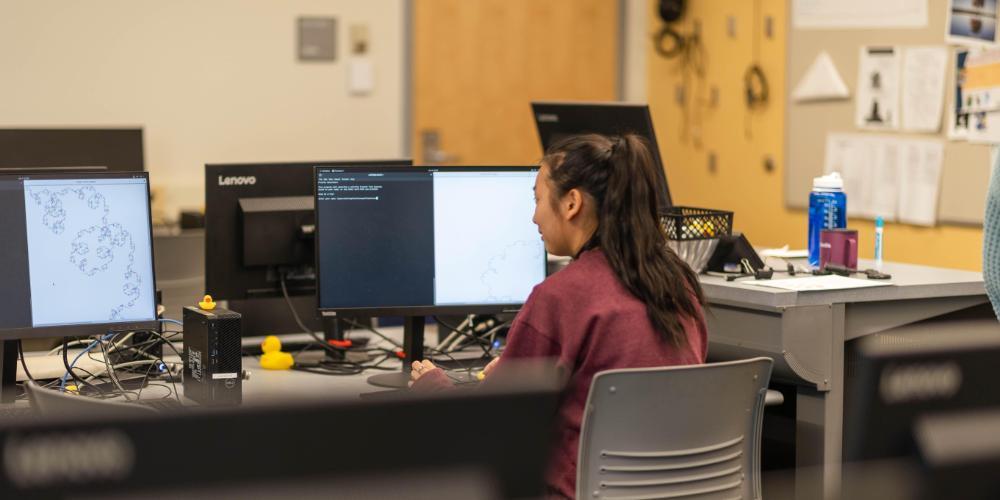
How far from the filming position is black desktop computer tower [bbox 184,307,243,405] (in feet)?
6.89

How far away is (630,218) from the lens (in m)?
1.85

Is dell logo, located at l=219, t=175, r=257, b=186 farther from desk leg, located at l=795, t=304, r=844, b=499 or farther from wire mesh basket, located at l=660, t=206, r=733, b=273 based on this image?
desk leg, located at l=795, t=304, r=844, b=499

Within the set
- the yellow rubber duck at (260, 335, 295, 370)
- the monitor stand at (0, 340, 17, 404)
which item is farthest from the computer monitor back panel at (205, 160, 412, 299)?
the monitor stand at (0, 340, 17, 404)

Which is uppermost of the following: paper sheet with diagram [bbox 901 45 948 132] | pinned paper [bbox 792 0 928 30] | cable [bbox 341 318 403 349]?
pinned paper [bbox 792 0 928 30]

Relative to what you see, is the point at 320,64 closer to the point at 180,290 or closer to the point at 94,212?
the point at 180,290

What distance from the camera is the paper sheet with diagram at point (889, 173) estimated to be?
4.31 m

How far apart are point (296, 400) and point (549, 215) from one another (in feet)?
4.80

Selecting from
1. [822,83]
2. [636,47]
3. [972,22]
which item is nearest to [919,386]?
[972,22]

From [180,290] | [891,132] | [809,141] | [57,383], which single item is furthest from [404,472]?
[809,141]

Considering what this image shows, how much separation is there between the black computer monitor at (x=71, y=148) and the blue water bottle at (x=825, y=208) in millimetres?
1604

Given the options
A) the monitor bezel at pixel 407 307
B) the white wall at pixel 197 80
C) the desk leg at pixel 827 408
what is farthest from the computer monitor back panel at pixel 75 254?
the white wall at pixel 197 80

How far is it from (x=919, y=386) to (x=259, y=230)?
7.09 feet

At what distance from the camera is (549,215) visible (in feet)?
6.29

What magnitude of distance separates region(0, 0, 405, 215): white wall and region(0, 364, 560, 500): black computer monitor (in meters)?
4.61
